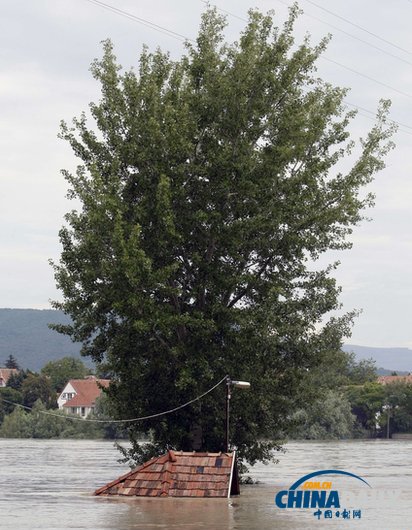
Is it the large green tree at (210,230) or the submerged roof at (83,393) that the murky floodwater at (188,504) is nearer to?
the large green tree at (210,230)

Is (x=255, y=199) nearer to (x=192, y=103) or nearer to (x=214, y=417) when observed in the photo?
(x=192, y=103)

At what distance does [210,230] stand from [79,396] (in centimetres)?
14223

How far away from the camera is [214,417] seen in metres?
47.2

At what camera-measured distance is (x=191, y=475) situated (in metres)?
40.1

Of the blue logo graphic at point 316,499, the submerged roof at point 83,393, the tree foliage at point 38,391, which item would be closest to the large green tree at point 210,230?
the blue logo graphic at point 316,499

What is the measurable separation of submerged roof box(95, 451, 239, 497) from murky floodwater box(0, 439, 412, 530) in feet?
1.70

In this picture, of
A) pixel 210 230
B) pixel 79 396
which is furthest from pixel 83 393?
pixel 210 230

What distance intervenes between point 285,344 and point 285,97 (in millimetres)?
10040

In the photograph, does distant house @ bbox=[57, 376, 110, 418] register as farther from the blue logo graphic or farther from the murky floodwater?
the blue logo graphic

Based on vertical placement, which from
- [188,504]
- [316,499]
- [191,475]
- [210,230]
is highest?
[210,230]

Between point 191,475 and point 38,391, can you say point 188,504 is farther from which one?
point 38,391

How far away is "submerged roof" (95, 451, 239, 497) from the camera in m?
39.8

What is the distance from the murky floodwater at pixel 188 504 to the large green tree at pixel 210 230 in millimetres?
4543

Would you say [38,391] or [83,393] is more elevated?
[83,393]
